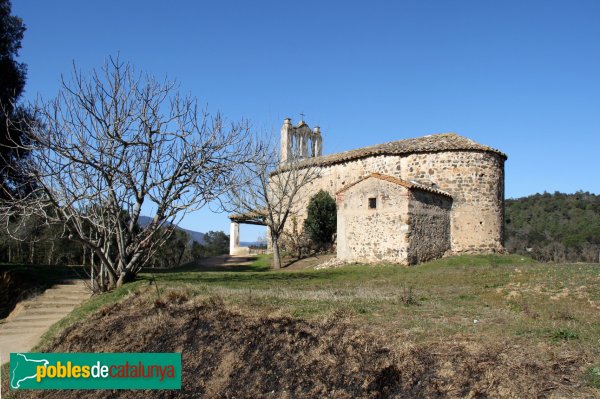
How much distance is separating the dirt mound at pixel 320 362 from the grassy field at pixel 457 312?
36 millimetres

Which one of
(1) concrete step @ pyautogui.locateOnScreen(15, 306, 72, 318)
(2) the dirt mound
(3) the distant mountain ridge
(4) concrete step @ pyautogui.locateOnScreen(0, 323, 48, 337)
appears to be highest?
(3) the distant mountain ridge

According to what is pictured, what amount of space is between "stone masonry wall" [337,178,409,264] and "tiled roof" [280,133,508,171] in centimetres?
506

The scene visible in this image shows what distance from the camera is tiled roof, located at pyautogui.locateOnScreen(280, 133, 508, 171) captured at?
2417 centimetres

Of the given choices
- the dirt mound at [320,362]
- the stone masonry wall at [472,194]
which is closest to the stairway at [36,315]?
the dirt mound at [320,362]

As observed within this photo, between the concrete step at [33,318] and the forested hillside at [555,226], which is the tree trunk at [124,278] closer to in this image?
the concrete step at [33,318]

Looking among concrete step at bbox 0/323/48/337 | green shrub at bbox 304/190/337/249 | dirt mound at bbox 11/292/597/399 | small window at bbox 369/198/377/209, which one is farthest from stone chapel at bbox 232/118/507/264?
concrete step at bbox 0/323/48/337

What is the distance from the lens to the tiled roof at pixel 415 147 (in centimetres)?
2417

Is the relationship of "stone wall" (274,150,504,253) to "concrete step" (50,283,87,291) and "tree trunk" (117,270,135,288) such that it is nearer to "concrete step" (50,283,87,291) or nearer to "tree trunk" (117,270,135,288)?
"tree trunk" (117,270,135,288)

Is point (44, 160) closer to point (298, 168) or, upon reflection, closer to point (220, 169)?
point (220, 169)

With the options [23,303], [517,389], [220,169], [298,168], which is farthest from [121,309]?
[298,168]

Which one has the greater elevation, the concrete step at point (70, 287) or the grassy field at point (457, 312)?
the grassy field at point (457, 312)

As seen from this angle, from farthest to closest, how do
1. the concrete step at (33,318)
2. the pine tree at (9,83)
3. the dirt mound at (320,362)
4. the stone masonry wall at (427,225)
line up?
the stone masonry wall at (427,225) < the pine tree at (9,83) < the concrete step at (33,318) < the dirt mound at (320,362)

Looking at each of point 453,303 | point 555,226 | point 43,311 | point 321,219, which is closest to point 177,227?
point 321,219

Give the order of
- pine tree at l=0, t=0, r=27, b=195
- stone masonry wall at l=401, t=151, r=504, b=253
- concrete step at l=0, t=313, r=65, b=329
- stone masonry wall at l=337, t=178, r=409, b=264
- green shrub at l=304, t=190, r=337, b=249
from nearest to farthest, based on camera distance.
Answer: concrete step at l=0, t=313, r=65, b=329 → pine tree at l=0, t=0, r=27, b=195 → stone masonry wall at l=337, t=178, r=409, b=264 → stone masonry wall at l=401, t=151, r=504, b=253 → green shrub at l=304, t=190, r=337, b=249
